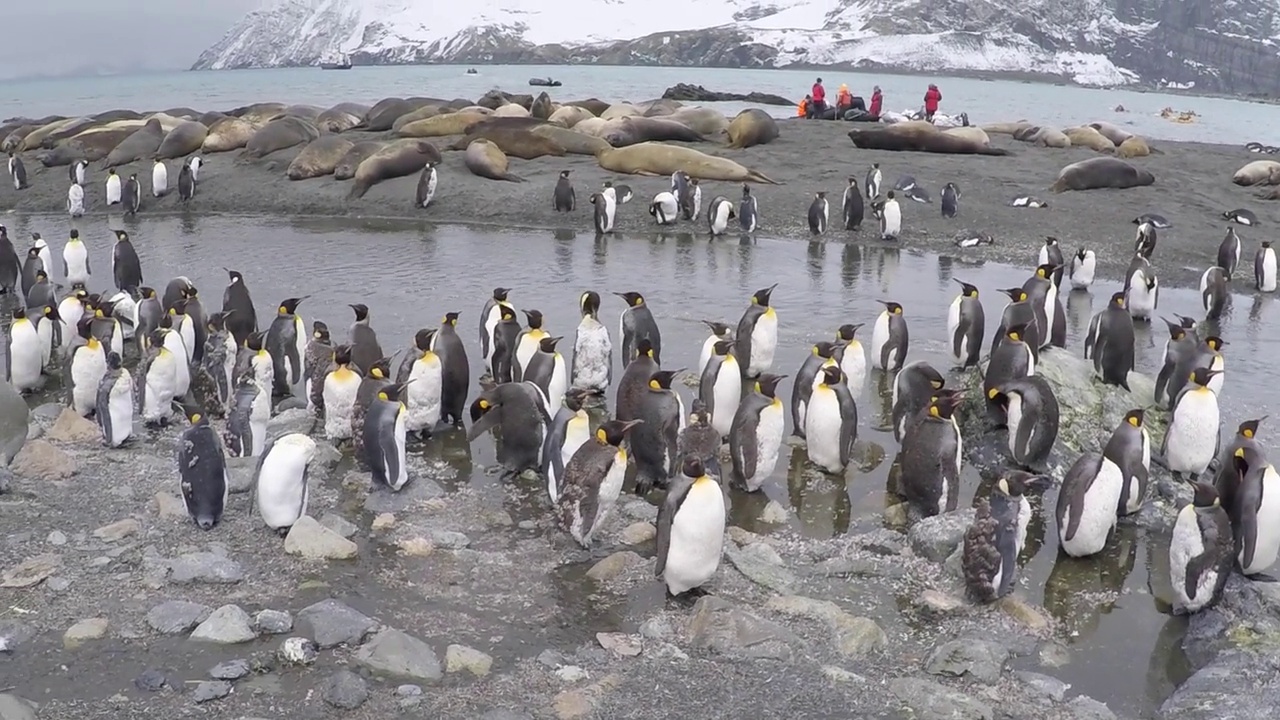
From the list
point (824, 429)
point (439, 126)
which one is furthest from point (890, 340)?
point (439, 126)

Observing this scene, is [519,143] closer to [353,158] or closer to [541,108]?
[353,158]

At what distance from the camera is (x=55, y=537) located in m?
7.05

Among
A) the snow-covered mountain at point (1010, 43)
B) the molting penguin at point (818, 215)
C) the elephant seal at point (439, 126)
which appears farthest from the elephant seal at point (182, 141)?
the snow-covered mountain at point (1010, 43)

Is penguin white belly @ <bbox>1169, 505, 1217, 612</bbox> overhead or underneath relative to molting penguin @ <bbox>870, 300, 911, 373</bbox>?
underneath

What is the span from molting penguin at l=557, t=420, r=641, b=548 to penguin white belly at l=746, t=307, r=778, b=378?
12.0 feet

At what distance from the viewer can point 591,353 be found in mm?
10039

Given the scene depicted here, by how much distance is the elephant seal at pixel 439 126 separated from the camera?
26.5 meters

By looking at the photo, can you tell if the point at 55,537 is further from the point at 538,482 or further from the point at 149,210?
the point at 149,210

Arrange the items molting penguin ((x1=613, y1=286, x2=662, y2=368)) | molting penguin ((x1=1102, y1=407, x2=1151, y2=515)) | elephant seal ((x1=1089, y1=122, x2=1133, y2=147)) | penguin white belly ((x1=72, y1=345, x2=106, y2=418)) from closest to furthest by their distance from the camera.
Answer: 1. molting penguin ((x1=1102, y1=407, x2=1151, y2=515))
2. penguin white belly ((x1=72, y1=345, x2=106, y2=418))
3. molting penguin ((x1=613, y1=286, x2=662, y2=368))
4. elephant seal ((x1=1089, y1=122, x2=1133, y2=147))

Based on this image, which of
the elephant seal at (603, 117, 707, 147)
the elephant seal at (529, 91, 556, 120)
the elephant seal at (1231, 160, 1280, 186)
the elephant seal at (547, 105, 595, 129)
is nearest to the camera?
the elephant seal at (1231, 160, 1280, 186)

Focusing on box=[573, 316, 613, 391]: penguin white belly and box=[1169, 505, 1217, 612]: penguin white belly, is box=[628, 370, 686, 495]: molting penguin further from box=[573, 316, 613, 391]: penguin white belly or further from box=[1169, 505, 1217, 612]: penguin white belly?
box=[1169, 505, 1217, 612]: penguin white belly

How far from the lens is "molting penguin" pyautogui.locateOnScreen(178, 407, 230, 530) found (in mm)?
7219

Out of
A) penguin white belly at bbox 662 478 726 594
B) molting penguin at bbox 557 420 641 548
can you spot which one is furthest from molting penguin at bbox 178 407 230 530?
penguin white belly at bbox 662 478 726 594

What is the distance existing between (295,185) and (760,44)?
435 feet
